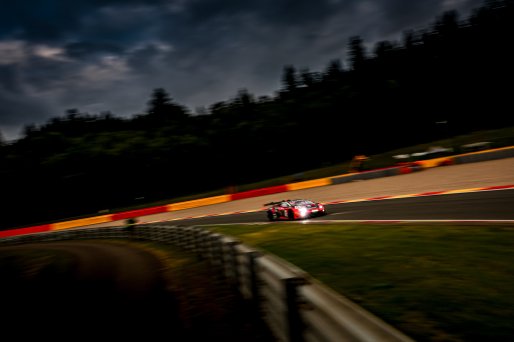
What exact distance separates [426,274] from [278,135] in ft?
187

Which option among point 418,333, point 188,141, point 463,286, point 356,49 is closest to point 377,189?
point 463,286

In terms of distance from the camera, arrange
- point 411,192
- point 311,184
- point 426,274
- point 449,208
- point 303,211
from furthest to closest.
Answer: point 311,184
point 411,192
point 303,211
point 449,208
point 426,274

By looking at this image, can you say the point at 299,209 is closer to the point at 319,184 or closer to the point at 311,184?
the point at 319,184

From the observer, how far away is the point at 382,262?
704 cm

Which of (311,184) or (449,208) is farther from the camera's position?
(311,184)

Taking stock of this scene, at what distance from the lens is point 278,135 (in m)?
62.5

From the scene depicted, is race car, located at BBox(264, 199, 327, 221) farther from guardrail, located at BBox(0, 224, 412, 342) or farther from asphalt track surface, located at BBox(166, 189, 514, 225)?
guardrail, located at BBox(0, 224, 412, 342)

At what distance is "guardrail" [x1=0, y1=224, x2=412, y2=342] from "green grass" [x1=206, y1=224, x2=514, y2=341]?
1395 mm

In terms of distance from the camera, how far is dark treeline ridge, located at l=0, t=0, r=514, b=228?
177ft

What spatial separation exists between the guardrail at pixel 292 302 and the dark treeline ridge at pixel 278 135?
1918 inches

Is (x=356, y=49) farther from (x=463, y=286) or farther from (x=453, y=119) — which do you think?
(x=463, y=286)

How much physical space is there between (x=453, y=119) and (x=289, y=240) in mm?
62327

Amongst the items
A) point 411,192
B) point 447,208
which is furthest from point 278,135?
point 447,208

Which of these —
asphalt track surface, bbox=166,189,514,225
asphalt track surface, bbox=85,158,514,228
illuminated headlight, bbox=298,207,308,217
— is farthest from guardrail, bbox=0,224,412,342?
illuminated headlight, bbox=298,207,308,217
